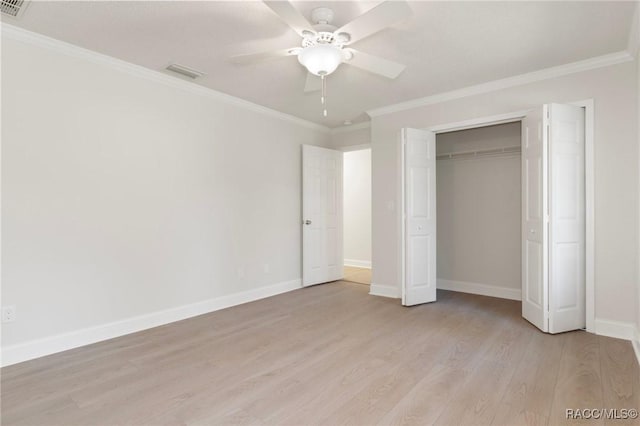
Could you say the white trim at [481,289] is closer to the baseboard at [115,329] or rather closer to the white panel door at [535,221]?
the white panel door at [535,221]

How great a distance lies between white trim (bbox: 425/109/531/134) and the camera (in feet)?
12.1

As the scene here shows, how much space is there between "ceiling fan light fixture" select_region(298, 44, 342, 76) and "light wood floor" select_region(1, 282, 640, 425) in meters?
2.20

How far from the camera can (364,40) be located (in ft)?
9.23

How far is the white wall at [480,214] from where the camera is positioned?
4.54m

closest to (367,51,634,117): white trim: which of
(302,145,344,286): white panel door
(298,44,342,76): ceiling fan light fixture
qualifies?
(302,145,344,286): white panel door

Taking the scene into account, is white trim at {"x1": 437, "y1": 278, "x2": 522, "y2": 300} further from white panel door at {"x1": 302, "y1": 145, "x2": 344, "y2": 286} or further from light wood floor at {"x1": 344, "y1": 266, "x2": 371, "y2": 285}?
white panel door at {"x1": 302, "y1": 145, "x2": 344, "y2": 286}

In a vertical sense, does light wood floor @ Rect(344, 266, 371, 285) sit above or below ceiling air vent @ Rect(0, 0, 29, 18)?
below

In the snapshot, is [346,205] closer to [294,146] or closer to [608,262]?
[294,146]

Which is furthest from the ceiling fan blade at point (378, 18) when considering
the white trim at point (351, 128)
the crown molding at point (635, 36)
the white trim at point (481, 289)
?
the white trim at point (481, 289)

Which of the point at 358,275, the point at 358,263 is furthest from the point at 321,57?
the point at 358,263

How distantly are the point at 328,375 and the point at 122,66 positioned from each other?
3269 mm

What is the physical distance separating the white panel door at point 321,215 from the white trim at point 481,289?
167 centimetres

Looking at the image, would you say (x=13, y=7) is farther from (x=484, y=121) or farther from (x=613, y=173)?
(x=613, y=173)

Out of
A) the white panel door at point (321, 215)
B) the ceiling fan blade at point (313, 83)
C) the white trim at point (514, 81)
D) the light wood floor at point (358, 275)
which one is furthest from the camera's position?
the light wood floor at point (358, 275)
